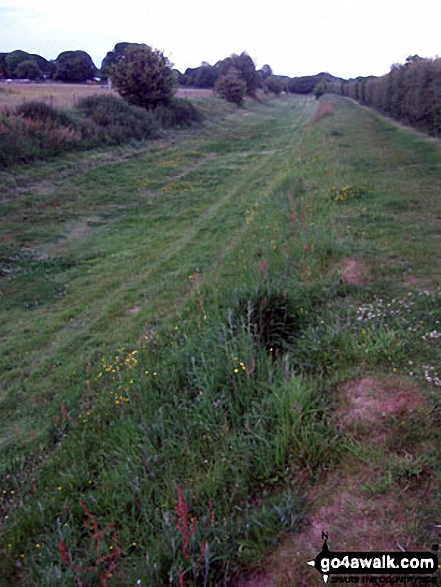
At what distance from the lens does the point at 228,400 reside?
3.53 meters

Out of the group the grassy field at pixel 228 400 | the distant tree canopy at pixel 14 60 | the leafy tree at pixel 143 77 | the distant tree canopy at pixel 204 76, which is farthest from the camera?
the distant tree canopy at pixel 204 76

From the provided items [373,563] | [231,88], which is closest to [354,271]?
[373,563]

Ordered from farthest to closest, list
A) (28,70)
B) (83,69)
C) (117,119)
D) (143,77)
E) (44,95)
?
(83,69) → (28,70) → (44,95) → (143,77) → (117,119)

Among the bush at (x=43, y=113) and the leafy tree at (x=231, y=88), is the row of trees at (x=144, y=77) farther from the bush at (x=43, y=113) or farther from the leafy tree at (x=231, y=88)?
the leafy tree at (x=231, y=88)

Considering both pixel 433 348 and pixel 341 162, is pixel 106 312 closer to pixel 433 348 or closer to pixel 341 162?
pixel 433 348

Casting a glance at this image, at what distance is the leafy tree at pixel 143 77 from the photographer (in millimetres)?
29031

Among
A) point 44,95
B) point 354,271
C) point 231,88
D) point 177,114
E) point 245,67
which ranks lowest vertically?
point 354,271

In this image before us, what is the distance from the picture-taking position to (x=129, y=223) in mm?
12445

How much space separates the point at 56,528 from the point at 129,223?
993 cm

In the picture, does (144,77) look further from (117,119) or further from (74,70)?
(74,70)

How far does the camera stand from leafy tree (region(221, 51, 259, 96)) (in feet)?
196

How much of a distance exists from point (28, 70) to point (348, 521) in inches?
2852

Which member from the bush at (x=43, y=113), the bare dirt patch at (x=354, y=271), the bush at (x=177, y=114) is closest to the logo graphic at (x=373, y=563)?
the bare dirt patch at (x=354, y=271)

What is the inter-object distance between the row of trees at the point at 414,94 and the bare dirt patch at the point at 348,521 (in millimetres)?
20265
